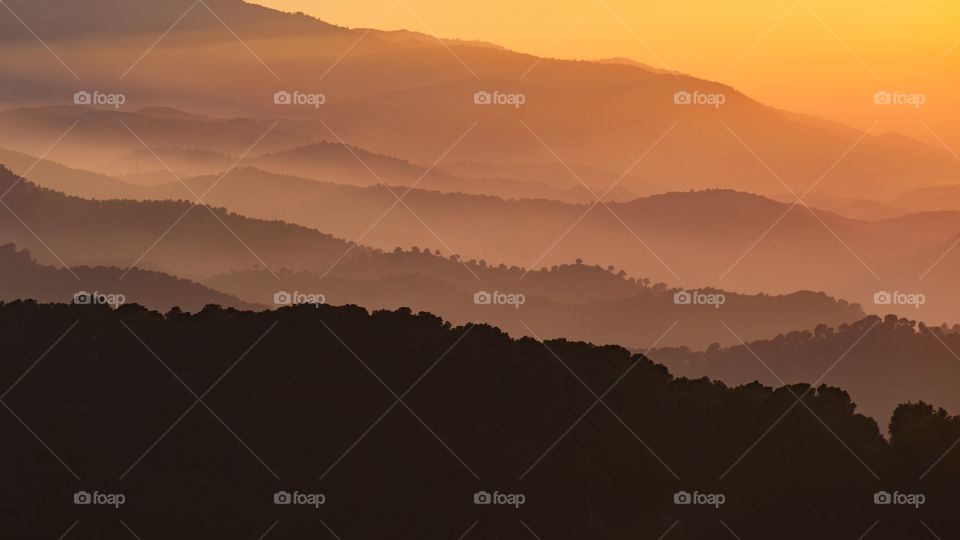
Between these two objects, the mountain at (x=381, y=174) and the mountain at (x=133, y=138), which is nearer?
the mountain at (x=381, y=174)

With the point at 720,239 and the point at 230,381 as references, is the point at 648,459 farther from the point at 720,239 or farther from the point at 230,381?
the point at 230,381

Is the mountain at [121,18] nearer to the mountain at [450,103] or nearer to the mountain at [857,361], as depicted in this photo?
the mountain at [450,103]

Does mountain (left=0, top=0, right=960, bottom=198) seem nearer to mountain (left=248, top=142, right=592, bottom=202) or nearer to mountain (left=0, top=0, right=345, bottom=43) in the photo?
mountain (left=0, top=0, right=345, bottom=43)

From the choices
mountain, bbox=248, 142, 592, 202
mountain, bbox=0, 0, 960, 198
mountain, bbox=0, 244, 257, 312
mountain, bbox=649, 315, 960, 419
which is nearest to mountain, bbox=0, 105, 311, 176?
mountain, bbox=0, 0, 960, 198

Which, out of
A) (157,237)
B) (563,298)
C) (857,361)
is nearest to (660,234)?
(563,298)

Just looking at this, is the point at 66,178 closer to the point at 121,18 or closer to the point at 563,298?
the point at 121,18

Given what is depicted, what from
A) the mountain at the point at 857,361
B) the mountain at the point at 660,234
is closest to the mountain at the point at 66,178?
the mountain at the point at 660,234
